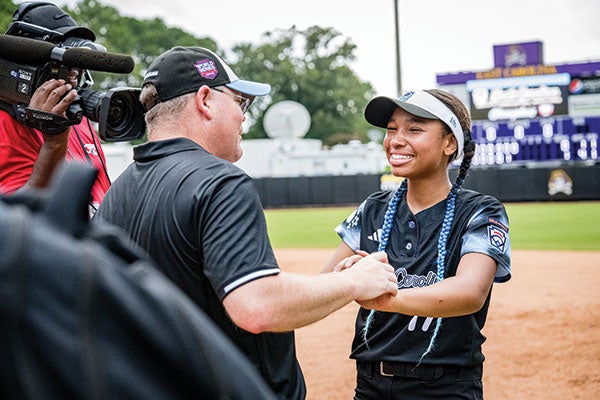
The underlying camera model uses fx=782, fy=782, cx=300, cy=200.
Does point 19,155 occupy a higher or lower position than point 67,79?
lower

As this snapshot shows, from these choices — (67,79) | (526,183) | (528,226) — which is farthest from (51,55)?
(526,183)

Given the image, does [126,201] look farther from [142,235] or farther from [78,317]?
[78,317]

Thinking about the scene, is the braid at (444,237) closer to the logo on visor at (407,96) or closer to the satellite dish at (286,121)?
the logo on visor at (407,96)

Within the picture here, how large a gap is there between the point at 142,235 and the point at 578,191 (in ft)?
90.8

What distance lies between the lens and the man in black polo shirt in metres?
1.98

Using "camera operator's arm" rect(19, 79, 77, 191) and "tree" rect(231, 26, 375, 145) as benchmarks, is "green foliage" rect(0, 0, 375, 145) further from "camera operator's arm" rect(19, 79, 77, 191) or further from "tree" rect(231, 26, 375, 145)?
"camera operator's arm" rect(19, 79, 77, 191)

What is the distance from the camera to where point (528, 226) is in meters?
20.7

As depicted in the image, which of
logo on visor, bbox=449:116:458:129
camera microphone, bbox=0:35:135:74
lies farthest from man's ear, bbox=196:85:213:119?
logo on visor, bbox=449:116:458:129

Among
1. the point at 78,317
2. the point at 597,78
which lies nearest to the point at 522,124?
the point at 597,78

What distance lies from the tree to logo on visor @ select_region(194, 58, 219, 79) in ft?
202

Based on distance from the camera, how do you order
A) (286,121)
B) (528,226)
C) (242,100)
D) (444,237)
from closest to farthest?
(242,100)
(444,237)
(528,226)
(286,121)

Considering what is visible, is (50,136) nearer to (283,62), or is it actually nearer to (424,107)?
(424,107)

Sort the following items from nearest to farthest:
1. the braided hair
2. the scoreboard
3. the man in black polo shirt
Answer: the man in black polo shirt < the braided hair < the scoreboard

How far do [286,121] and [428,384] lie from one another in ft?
126
